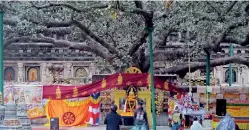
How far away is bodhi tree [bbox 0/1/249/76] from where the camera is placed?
1741 centimetres

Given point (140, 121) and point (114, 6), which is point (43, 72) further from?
point (114, 6)

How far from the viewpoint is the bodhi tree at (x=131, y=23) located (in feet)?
57.1

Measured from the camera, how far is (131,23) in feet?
66.4

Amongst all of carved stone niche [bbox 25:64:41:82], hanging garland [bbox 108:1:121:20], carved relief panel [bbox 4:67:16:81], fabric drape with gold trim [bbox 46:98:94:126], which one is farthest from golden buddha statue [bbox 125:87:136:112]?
carved relief panel [bbox 4:67:16:81]

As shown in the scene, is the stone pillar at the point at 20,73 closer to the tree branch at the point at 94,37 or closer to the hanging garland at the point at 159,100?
the hanging garland at the point at 159,100

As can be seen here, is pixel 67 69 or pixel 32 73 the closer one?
pixel 67 69

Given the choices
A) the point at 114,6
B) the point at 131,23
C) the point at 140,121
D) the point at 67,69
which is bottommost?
the point at 140,121

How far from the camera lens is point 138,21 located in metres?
20.0

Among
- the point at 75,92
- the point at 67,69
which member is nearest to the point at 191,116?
the point at 75,92

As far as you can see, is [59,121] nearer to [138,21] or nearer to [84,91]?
[84,91]

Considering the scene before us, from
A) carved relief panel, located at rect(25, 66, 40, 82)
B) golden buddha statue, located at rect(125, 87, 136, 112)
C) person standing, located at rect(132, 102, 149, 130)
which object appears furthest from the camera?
carved relief panel, located at rect(25, 66, 40, 82)

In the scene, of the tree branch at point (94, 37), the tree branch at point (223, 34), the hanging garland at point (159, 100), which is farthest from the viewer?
the hanging garland at point (159, 100)

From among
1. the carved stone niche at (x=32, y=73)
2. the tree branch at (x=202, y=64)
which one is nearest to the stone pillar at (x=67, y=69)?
the carved stone niche at (x=32, y=73)

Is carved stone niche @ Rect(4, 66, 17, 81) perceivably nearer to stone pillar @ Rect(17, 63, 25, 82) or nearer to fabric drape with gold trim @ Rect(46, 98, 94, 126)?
stone pillar @ Rect(17, 63, 25, 82)
